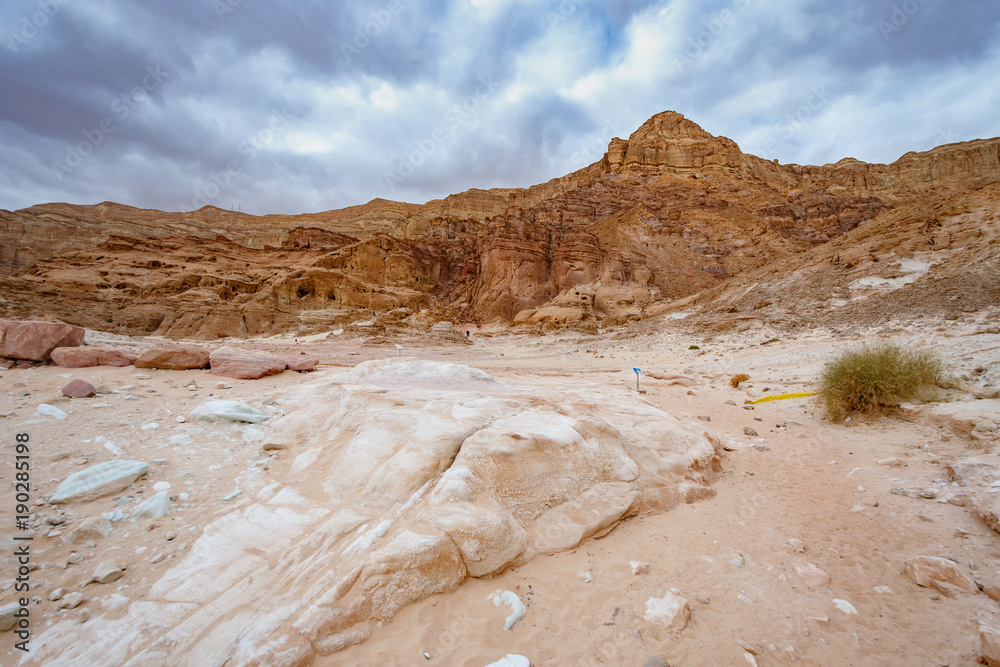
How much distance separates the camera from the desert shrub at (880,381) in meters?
5.57

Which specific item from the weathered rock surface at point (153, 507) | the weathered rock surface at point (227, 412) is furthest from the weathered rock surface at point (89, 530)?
the weathered rock surface at point (227, 412)

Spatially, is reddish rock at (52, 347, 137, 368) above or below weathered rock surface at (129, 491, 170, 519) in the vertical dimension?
above

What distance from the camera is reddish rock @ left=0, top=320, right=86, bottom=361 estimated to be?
19.0ft

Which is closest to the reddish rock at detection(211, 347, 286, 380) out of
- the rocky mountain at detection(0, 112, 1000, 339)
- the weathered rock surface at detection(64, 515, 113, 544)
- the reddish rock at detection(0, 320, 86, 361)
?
the reddish rock at detection(0, 320, 86, 361)

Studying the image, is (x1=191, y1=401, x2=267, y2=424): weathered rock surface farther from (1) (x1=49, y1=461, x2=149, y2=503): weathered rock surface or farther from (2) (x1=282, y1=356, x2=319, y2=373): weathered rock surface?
(2) (x1=282, y1=356, x2=319, y2=373): weathered rock surface

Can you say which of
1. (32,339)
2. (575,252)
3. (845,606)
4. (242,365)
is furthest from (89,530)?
(575,252)

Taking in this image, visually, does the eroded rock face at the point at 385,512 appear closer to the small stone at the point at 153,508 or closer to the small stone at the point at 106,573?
the small stone at the point at 106,573

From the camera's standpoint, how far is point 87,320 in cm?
2527

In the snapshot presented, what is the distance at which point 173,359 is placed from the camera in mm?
6500

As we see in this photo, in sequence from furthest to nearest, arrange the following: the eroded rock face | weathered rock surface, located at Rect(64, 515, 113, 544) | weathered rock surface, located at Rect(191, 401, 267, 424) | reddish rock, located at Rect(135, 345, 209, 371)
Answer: reddish rock, located at Rect(135, 345, 209, 371)
weathered rock surface, located at Rect(191, 401, 267, 424)
weathered rock surface, located at Rect(64, 515, 113, 544)
the eroded rock face

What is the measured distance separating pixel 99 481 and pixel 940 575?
601 cm

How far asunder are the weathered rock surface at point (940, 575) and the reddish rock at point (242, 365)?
8.26 meters

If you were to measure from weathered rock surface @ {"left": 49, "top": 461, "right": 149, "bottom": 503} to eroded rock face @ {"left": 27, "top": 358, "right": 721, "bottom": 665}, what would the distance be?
2.58ft

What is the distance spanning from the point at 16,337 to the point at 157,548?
6.52m
